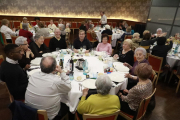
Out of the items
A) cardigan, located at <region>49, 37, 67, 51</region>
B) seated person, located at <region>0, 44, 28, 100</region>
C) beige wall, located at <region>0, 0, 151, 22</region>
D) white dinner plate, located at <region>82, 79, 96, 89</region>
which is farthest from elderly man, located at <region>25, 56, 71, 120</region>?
beige wall, located at <region>0, 0, 151, 22</region>

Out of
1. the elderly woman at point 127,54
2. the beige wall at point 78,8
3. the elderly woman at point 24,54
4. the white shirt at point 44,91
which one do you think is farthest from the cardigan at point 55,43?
the beige wall at point 78,8

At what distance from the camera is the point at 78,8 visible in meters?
11.8

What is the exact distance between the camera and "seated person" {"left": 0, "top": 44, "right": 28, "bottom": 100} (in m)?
1.93

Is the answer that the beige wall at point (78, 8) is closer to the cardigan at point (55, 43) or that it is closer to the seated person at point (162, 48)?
the seated person at point (162, 48)

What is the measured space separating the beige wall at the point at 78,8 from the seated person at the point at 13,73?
32.3ft

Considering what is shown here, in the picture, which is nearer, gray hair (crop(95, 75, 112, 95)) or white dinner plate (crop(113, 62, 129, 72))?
gray hair (crop(95, 75, 112, 95))

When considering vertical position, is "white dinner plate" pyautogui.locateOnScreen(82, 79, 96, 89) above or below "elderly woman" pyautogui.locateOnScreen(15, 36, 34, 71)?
below

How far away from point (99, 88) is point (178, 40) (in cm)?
499

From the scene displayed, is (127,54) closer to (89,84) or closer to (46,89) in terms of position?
(89,84)

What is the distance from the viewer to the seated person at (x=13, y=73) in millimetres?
1932

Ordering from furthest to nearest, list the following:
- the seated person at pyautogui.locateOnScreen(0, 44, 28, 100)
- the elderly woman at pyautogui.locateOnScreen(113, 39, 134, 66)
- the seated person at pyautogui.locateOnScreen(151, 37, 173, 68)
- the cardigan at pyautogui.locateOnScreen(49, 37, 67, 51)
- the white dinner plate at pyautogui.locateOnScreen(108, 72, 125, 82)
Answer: the cardigan at pyautogui.locateOnScreen(49, 37, 67, 51)
the seated person at pyautogui.locateOnScreen(151, 37, 173, 68)
the elderly woman at pyautogui.locateOnScreen(113, 39, 134, 66)
the white dinner plate at pyautogui.locateOnScreen(108, 72, 125, 82)
the seated person at pyautogui.locateOnScreen(0, 44, 28, 100)

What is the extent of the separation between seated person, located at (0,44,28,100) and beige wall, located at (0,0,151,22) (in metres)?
9.84

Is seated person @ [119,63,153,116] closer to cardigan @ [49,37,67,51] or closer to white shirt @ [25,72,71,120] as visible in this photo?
white shirt @ [25,72,71,120]

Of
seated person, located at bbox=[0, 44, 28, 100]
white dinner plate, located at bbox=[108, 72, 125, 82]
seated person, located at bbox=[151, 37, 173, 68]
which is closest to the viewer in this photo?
seated person, located at bbox=[0, 44, 28, 100]
